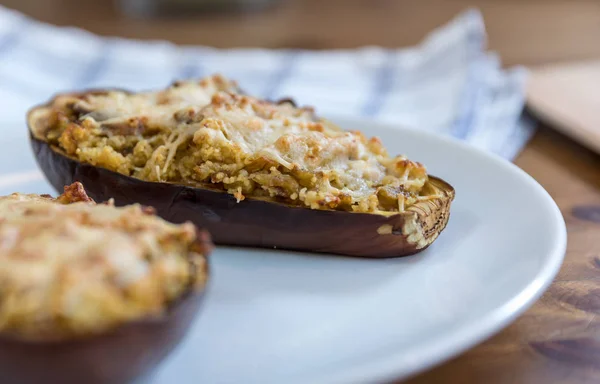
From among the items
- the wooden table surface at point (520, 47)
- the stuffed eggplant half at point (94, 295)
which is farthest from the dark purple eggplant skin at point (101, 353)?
the wooden table surface at point (520, 47)

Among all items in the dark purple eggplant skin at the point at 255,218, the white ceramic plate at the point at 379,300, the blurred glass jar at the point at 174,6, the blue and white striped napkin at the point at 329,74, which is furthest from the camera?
the blurred glass jar at the point at 174,6

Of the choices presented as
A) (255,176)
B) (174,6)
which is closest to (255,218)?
(255,176)

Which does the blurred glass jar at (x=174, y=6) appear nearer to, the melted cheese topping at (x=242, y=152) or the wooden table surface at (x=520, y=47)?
the wooden table surface at (x=520, y=47)

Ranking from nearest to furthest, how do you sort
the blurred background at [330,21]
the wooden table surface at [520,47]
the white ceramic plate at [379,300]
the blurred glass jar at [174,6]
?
the white ceramic plate at [379,300]
the wooden table surface at [520,47]
the blurred background at [330,21]
the blurred glass jar at [174,6]

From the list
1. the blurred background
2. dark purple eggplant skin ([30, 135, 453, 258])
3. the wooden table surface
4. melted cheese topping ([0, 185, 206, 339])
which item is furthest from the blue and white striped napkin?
melted cheese topping ([0, 185, 206, 339])

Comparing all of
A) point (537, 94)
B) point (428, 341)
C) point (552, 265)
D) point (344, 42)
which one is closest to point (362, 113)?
point (537, 94)

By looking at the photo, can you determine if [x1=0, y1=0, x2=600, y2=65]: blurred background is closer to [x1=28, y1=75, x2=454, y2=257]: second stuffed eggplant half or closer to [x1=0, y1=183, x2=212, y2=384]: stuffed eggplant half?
[x1=28, y1=75, x2=454, y2=257]: second stuffed eggplant half
